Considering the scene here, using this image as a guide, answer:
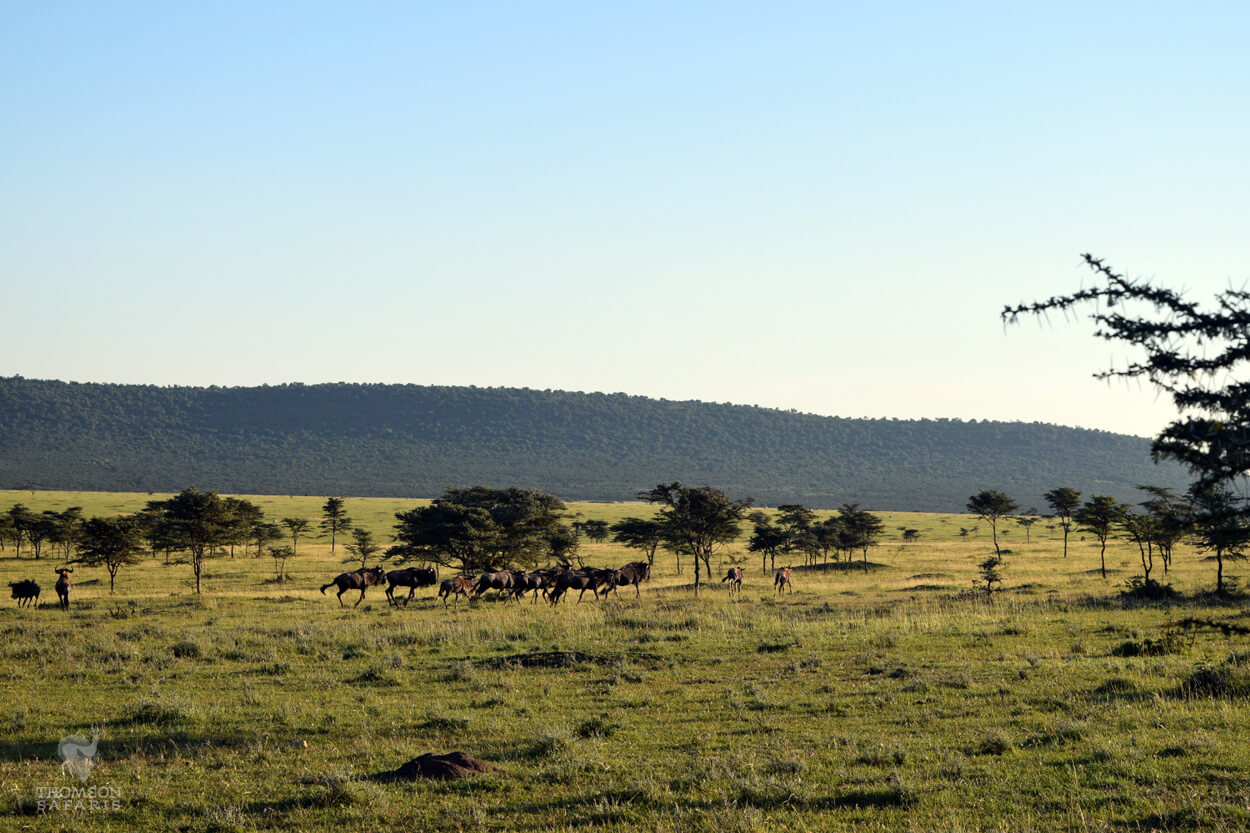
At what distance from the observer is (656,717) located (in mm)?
14039

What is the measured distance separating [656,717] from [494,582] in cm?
2496

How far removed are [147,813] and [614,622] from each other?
18.3 metres

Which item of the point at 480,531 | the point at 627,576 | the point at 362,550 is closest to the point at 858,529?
the point at 480,531

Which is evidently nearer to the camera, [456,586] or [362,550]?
[456,586]

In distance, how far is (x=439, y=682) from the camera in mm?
17766

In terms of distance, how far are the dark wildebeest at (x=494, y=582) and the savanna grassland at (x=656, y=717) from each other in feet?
24.0

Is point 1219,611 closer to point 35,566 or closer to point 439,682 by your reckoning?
point 439,682

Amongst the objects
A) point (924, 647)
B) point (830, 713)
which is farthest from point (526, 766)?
point (924, 647)

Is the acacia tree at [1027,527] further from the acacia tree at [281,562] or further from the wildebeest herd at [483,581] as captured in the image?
the acacia tree at [281,562]

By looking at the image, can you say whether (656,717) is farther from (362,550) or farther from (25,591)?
(362,550)

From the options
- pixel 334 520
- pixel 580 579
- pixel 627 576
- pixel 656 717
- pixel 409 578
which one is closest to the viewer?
pixel 656 717

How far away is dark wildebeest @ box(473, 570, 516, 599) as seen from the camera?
124 ft

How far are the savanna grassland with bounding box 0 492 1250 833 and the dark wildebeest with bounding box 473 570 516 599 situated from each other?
732 centimetres

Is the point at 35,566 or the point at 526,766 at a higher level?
the point at 526,766
